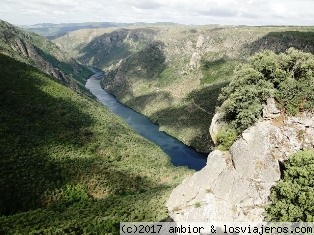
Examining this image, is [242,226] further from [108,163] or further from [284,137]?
[108,163]

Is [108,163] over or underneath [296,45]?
underneath

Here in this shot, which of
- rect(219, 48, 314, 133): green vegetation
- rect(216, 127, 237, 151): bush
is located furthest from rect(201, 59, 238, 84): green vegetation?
rect(216, 127, 237, 151): bush

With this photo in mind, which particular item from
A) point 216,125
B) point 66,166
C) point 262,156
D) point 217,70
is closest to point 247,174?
point 262,156

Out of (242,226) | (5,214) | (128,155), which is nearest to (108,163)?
(128,155)

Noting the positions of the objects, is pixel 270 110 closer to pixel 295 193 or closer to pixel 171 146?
pixel 295 193

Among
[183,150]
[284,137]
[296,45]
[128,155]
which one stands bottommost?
[183,150]

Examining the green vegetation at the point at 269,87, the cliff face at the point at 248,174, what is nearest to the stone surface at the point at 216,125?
the green vegetation at the point at 269,87
